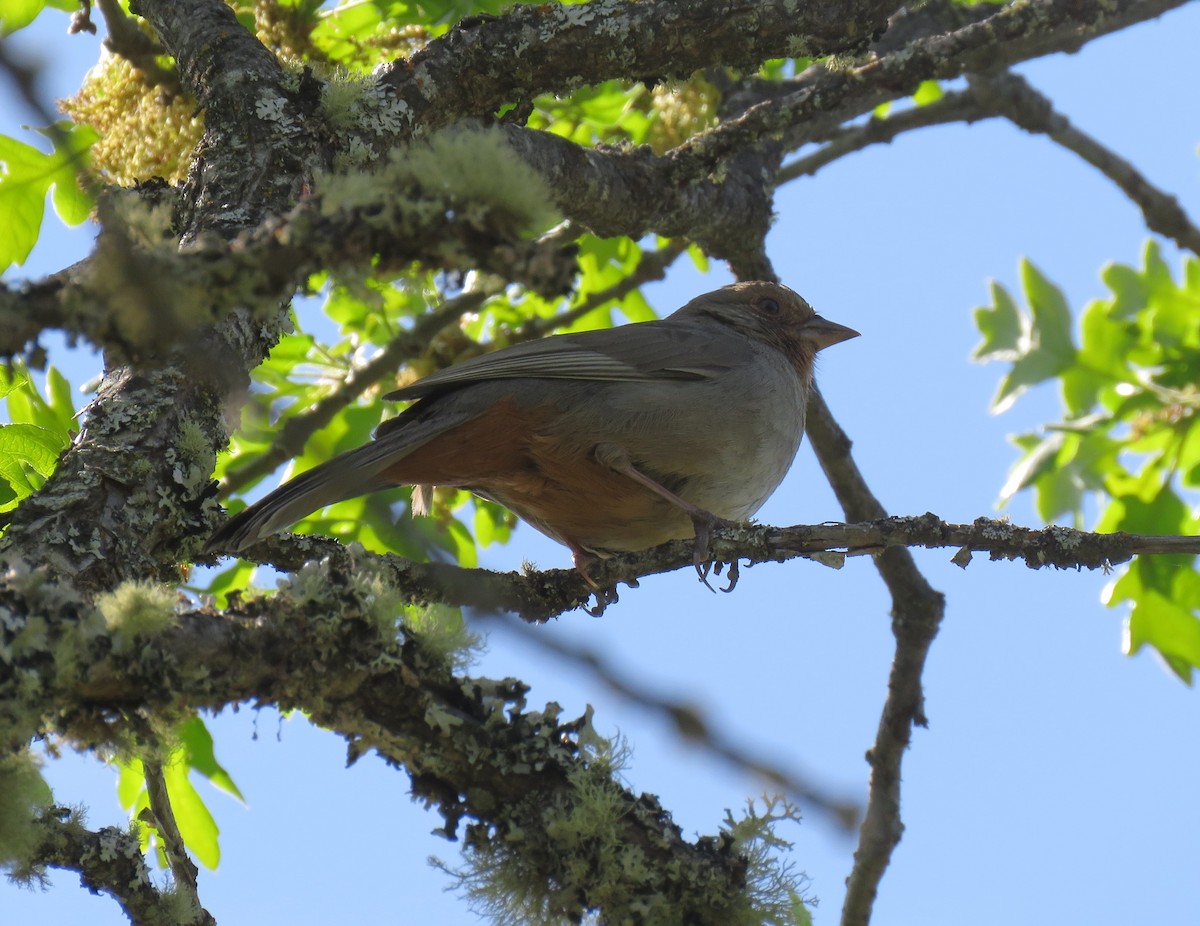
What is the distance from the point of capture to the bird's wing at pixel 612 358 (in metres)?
4.75

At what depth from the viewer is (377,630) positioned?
2438 mm

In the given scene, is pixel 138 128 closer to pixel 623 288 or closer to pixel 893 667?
pixel 623 288

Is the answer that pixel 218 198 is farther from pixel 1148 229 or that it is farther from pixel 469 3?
pixel 1148 229

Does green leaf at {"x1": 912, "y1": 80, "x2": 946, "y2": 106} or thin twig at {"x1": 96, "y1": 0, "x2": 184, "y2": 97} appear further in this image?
green leaf at {"x1": 912, "y1": 80, "x2": 946, "y2": 106}

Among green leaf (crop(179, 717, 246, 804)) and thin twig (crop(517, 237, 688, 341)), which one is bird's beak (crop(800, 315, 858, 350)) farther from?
green leaf (crop(179, 717, 246, 804))

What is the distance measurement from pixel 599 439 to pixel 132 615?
2.73 m

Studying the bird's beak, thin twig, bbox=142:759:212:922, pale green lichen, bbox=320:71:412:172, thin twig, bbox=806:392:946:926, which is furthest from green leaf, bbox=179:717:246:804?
the bird's beak

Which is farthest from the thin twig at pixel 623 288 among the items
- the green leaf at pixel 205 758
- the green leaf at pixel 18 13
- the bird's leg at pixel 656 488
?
the green leaf at pixel 205 758

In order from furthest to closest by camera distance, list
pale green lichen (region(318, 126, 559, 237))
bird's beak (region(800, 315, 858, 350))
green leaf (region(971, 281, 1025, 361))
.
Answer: green leaf (region(971, 281, 1025, 361))
bird's beak (region(800, 315, 858, 350))
pale green lichen (region(318, 126, 559, 237))

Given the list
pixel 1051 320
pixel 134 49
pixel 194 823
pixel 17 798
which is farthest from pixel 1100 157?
pixel 17 798

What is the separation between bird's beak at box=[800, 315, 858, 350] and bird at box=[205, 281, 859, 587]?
1.01 metres

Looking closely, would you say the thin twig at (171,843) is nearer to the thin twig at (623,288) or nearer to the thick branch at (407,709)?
the thick branch at (407,709)

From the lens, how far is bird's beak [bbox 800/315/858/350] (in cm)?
626

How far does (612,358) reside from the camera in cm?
511
